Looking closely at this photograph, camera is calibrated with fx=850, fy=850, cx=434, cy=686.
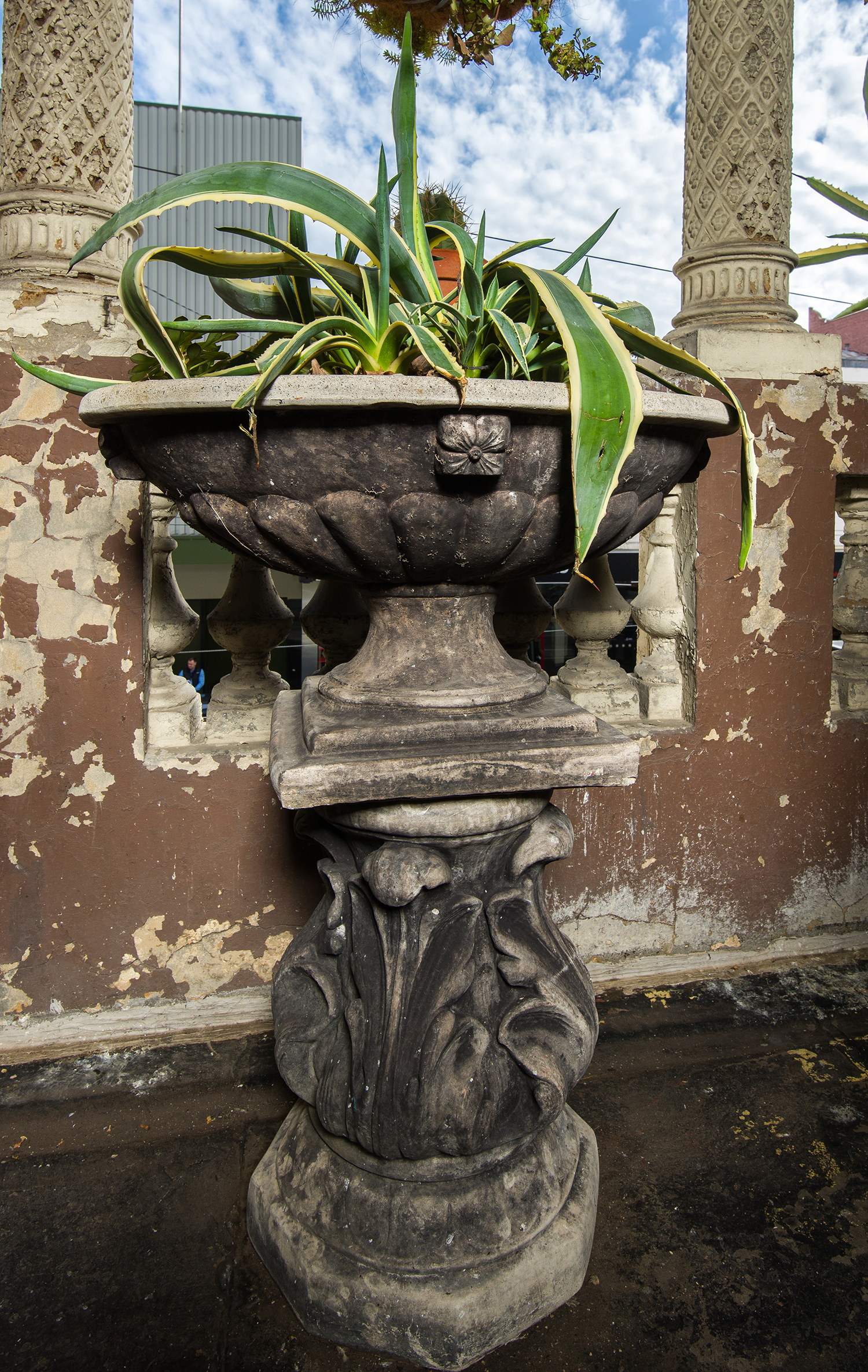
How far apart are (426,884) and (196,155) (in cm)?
1045

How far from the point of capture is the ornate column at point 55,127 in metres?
1.77

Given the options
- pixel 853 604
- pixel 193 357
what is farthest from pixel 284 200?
pixel 853 604

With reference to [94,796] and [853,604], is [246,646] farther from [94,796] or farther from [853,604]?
[853,604]

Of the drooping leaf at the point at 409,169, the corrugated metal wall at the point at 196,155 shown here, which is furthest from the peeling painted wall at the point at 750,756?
the corrugated metal wall at the point at 196,155

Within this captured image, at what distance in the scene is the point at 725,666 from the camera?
2.13 m

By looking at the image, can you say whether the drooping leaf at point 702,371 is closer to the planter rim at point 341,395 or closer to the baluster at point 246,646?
the planter rim at point 341,395

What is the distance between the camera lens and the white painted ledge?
1874 millimetres

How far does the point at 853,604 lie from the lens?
232 cm

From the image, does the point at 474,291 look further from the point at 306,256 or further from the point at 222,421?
the point at 222,421

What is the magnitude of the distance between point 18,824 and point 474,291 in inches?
56.6

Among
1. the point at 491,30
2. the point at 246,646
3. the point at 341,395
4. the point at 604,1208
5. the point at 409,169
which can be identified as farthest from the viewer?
the point at 491,30

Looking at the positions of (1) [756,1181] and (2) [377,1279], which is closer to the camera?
Result: (2) [377,1279]

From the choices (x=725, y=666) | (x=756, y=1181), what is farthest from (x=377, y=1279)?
(x=725, y=666)

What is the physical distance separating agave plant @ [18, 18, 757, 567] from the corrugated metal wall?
8.34m
